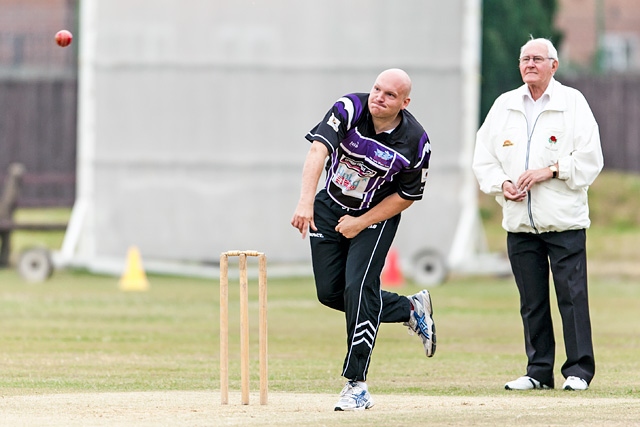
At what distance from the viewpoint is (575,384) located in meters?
9.12

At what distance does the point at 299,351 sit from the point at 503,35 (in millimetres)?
19818

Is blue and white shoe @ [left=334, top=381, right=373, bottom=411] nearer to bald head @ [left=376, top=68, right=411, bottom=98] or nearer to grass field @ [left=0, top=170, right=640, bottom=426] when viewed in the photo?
grass field @ [left=0, top=170, right=640, bottom=426]

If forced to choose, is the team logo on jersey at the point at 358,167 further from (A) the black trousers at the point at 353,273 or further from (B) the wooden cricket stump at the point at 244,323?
(B) the wooden cricket stump at the point at 244,323

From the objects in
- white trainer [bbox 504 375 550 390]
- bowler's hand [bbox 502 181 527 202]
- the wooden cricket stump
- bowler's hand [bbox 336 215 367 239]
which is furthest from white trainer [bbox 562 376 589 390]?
the wooden cricket stump

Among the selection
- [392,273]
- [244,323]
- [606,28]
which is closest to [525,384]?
[244,323]

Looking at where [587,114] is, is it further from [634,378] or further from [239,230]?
[239,230]

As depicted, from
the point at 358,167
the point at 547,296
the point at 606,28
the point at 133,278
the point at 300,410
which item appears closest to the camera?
the point at 300,410

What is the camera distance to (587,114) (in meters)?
9.25

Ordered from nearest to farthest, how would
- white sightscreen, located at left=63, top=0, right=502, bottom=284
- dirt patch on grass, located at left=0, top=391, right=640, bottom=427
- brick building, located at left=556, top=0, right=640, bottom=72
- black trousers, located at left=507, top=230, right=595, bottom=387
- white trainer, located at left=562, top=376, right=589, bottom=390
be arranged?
1. dirt patch on grass, located at left=0, top=391, right=640, bottom=427
2. white trainer, located at left=562, top=376, right=589, bottom=390
3. black trousers, located at left=507, top=230, right=595, bottom=387
4. white sightscreen, located at left=63, top=0, right=502, bottom=284
5. brick building, located at left=556, top=0, right=640, bottom=72

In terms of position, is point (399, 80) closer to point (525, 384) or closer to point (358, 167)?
point (358, 167)

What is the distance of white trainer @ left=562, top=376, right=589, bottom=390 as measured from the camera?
911cm

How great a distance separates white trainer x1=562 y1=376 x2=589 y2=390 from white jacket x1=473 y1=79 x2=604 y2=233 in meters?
0.94

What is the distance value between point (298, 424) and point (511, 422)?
108 cm

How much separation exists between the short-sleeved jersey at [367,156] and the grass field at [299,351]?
3.98 ft
